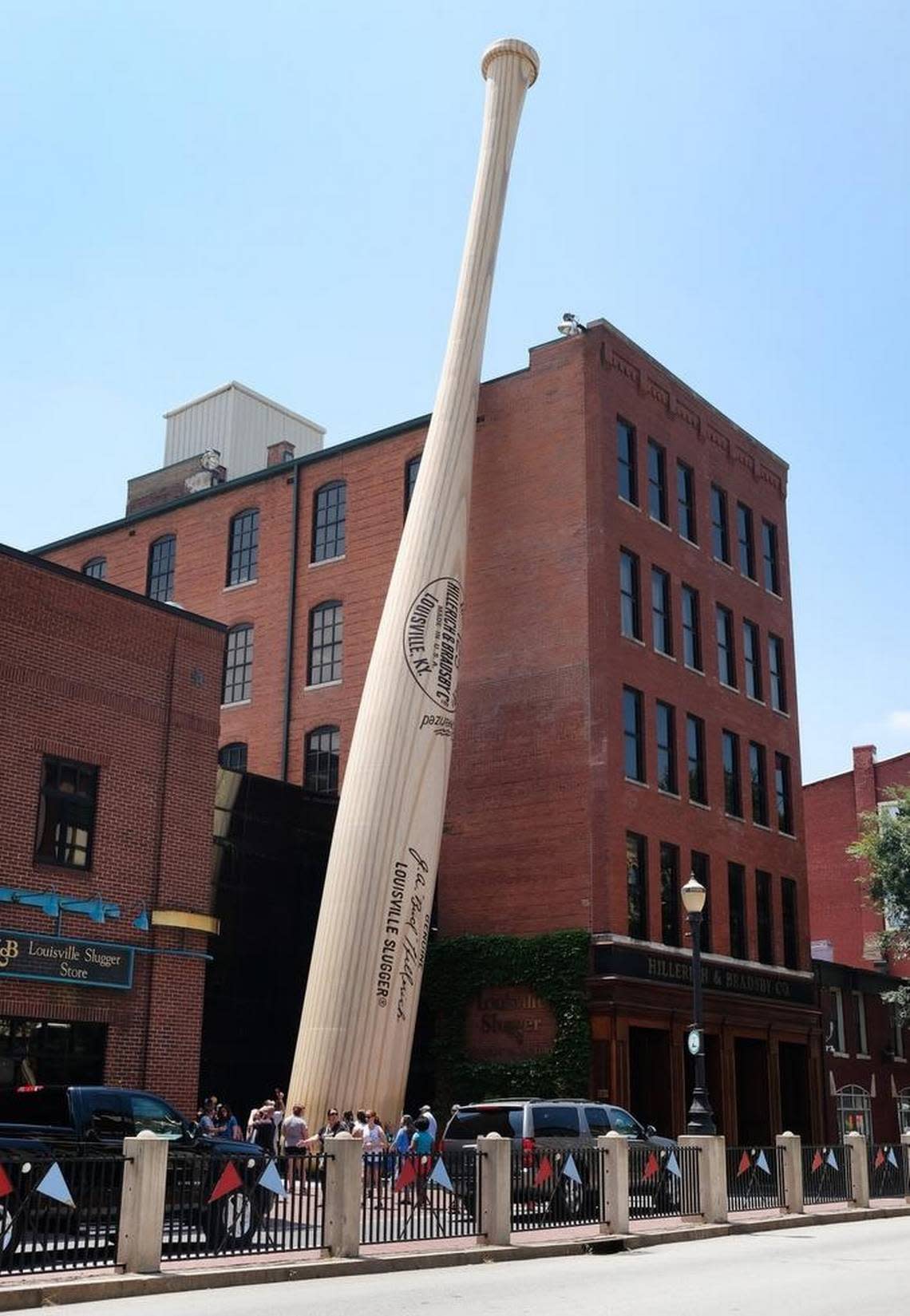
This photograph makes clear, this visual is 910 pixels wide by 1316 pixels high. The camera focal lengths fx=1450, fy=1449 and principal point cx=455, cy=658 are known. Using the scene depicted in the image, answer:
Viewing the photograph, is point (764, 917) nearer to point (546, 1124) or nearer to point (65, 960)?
point (546, 1124)

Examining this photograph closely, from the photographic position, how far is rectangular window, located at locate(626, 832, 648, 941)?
111ft

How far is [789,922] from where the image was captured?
134 ft


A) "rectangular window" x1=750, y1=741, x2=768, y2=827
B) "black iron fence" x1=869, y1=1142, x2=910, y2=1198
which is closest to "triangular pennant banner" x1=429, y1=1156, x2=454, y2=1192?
"black iron fence" x1=869, y1=1142, x2=910, y2=1198

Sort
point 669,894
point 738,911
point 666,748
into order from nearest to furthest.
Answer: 1. point 669,894
2. point 666,748
3. point 738,911

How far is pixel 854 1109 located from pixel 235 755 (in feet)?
73.3

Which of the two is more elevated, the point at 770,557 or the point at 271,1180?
the point at 770,557

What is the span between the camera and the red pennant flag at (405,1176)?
16.6 metres

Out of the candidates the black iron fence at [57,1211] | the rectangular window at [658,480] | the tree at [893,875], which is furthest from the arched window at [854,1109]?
the black iron fence at [57,1211]

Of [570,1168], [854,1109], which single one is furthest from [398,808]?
[854,1109]

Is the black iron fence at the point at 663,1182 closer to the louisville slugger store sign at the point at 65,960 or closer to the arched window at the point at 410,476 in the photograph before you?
the louisville slugger store sign at the point at 65,960

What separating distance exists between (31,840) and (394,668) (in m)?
8.63

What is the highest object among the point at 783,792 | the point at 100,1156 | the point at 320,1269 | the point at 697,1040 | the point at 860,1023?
the point at 783,792

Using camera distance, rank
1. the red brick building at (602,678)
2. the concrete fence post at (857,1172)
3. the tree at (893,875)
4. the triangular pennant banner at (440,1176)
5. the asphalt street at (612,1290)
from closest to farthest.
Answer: the asphalt street at (612,1290) < the triangular pennant banner at (440,1176) < the concrete fence post at (857,1172) < the red brick building at (602,678) < the tree at (893,875)

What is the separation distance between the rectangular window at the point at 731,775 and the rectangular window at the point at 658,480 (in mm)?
6243
